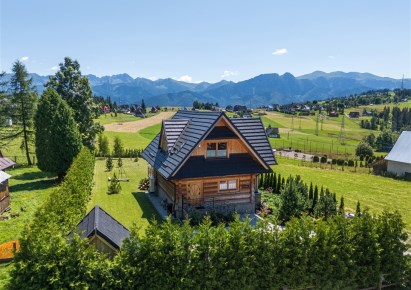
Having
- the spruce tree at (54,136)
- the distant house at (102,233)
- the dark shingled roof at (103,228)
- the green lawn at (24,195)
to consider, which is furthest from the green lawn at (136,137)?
the distant house at (102,233)

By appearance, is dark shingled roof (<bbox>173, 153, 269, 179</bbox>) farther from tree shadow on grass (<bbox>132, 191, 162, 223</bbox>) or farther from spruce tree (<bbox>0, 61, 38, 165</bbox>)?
spruce tree (<bbox>0, 61, 38, 165</bbox>)

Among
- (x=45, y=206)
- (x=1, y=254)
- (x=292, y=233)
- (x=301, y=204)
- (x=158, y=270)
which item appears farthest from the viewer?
(x=301, y=204)

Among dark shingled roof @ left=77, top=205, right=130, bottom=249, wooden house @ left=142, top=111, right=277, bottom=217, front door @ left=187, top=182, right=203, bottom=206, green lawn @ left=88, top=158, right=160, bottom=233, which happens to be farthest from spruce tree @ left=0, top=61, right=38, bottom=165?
dark shingled roof @ left=77, top=205, right=130, bottom=249

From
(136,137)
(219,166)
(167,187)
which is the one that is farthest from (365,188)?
(136,137)

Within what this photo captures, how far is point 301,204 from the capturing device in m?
21.2

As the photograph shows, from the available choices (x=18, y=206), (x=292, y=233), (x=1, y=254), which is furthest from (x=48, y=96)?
(x=292, y=233)

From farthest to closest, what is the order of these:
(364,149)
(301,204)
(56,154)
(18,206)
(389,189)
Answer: (364,149) → (389,189) → (56,154) → (18,206) → (301,204)

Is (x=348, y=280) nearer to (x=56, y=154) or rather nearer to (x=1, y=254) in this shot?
(x=1, y=254)

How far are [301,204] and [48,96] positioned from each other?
24.8 m

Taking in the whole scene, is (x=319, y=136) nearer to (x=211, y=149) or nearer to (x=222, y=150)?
(x=222, y=150)

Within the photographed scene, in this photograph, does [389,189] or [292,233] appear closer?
[292,233]

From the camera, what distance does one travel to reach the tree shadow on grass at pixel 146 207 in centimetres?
2169

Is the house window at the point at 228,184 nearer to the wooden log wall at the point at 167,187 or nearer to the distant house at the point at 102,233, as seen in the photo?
the wooden log wall at the point at 167,187

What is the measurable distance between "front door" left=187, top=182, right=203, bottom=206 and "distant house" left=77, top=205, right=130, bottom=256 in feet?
29.2
